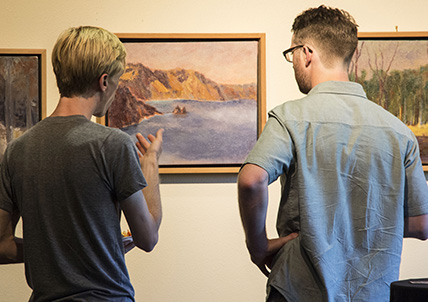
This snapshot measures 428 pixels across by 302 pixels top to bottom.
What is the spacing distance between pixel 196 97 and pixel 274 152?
1378mm

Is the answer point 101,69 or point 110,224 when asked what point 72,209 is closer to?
point 110,224

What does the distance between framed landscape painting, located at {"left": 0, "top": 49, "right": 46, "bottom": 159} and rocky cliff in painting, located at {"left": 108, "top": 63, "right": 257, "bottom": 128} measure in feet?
1.38

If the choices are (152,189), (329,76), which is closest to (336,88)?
(329,76)

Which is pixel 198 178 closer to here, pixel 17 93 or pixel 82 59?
pixel 17 93

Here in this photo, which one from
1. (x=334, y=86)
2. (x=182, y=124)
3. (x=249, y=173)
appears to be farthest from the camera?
(x=182, y=124)

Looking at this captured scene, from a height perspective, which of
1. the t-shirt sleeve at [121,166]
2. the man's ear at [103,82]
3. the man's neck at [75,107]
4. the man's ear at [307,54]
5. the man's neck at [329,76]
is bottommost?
the t-shirt sleeve at [121,166]

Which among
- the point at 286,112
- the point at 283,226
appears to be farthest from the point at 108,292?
the point at 286,112

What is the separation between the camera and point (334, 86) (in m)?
1.62

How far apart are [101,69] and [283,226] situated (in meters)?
0.68

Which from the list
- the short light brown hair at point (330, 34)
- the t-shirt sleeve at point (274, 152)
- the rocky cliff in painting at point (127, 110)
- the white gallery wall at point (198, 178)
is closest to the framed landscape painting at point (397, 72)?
the white gallery wall at point (198, 178)

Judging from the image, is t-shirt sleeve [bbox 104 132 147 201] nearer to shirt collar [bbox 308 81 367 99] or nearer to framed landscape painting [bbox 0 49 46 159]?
shirt collar [bbox 308 81 367 99]

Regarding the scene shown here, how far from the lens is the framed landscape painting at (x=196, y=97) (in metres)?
2.82

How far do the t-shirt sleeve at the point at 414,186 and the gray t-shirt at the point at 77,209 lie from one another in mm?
784

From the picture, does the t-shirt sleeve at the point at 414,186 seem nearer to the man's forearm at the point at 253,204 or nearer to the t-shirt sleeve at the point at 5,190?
Answer: the man's forearm at the point at 253,204
